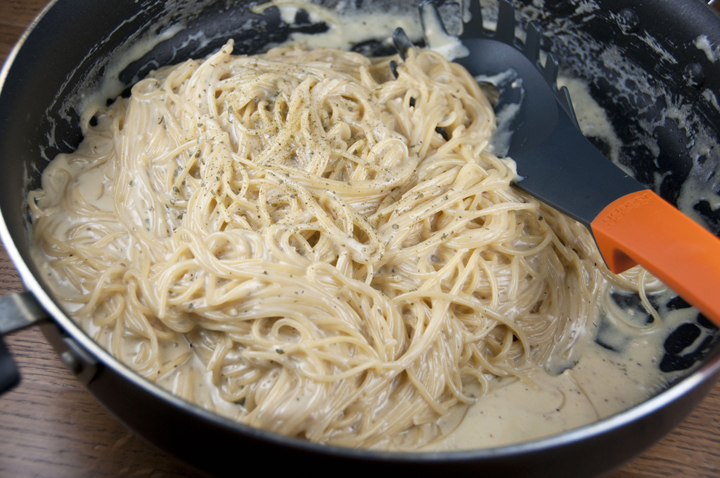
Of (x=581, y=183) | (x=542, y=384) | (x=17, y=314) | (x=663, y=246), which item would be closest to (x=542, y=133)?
(x=581, y=183)

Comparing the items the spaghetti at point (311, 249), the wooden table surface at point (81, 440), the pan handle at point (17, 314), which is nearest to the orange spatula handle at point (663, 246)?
the spaghetti at point (311, 249)

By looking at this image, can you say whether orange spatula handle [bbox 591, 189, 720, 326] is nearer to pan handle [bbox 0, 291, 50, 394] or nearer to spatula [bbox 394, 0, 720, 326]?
spatula [bbox 394, 0, 720, 326]

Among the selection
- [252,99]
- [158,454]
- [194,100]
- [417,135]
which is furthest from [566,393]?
[194,100]

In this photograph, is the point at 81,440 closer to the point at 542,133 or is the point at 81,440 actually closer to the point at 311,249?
the point at 311,249

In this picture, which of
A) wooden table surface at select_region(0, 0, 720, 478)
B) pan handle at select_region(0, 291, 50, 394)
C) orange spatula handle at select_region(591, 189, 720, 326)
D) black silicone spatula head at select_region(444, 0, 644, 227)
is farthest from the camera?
black silicone spatula head at select_region(444, 0, 644, 227)

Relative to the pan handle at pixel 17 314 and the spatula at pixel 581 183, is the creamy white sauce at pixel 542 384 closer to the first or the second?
the spatula at pixel 581 183

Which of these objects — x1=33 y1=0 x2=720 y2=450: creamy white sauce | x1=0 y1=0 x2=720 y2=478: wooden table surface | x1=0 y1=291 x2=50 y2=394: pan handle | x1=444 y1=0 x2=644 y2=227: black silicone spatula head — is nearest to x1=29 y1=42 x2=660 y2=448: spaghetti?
x1=33 y1=0 x2=720 y2=450: creamy white sauce
